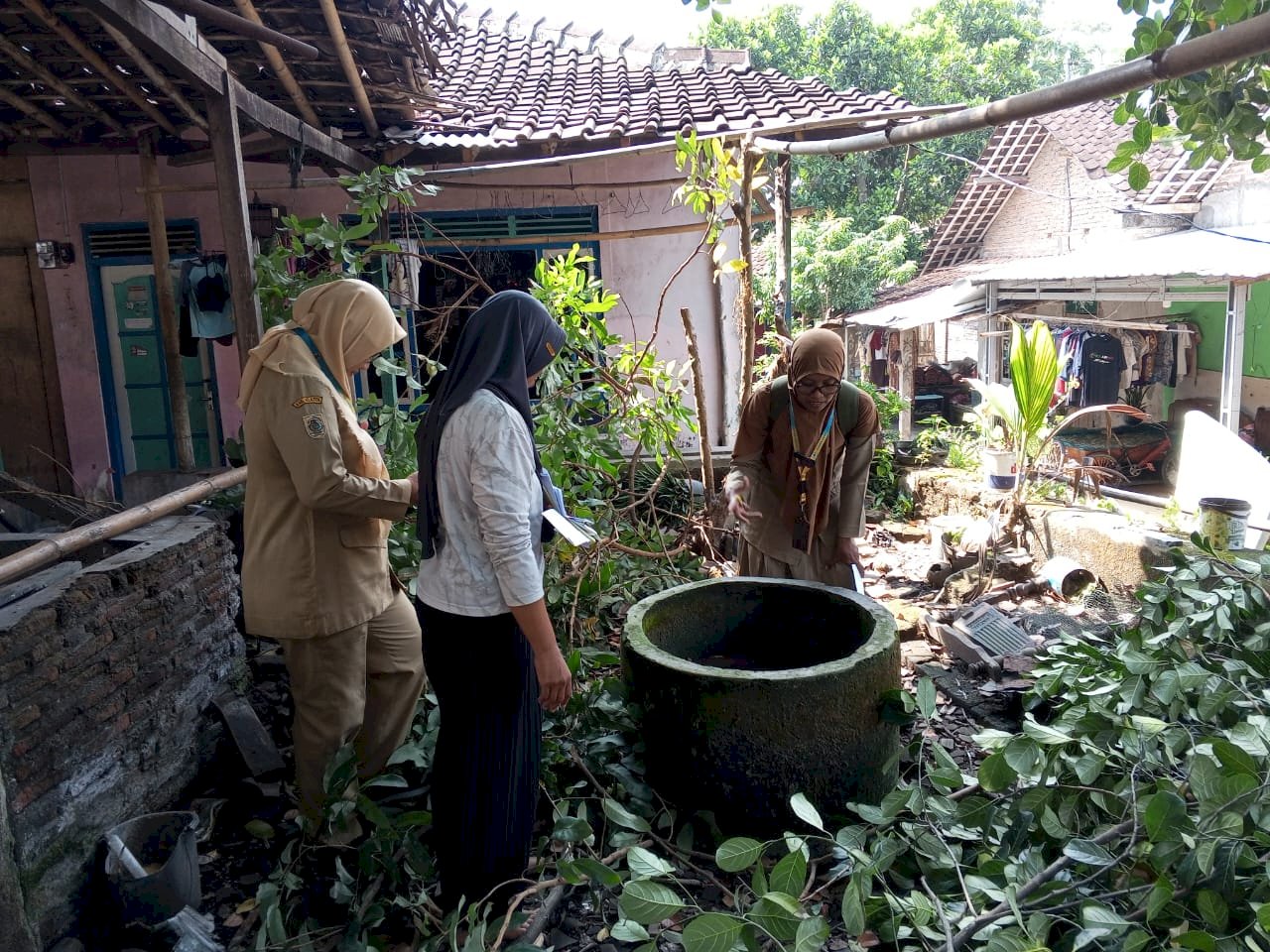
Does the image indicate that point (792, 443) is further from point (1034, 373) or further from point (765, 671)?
point (1034, 373)

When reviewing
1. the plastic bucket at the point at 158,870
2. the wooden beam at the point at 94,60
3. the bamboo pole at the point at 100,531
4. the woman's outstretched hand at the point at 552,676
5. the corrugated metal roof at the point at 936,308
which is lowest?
the plastic bucket at the point at 158,870

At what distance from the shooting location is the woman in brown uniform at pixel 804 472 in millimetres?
3766

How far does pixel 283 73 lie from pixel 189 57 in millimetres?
1214

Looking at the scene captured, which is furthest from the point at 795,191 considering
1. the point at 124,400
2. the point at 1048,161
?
the point at 124,400

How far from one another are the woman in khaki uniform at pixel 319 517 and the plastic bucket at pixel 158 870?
37 cm

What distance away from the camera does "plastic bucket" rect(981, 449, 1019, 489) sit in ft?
26.9

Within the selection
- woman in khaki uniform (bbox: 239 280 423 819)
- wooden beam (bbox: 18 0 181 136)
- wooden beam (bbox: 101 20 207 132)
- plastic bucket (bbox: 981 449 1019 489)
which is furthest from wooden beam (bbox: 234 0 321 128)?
plastic bucket (bbox: 981 449 1019 489)

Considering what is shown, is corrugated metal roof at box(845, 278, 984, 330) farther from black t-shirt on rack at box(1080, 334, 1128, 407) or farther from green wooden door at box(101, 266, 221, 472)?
green wooden door at box(101, 266, 221, 472)

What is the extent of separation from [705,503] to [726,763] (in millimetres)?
3137

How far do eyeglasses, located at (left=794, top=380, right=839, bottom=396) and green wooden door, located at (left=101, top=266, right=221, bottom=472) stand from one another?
515cm

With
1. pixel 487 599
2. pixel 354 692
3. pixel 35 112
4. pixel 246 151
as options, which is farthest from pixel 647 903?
pixel 35 112

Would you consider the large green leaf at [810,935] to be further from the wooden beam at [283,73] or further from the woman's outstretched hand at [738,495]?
the wooden beam at [283,73]

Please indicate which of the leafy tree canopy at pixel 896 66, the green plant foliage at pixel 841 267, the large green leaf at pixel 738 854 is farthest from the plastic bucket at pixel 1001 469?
the leafy tree canopy at pixel 896 66

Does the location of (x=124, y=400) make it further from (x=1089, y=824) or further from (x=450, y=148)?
(x=1089, y=824)
